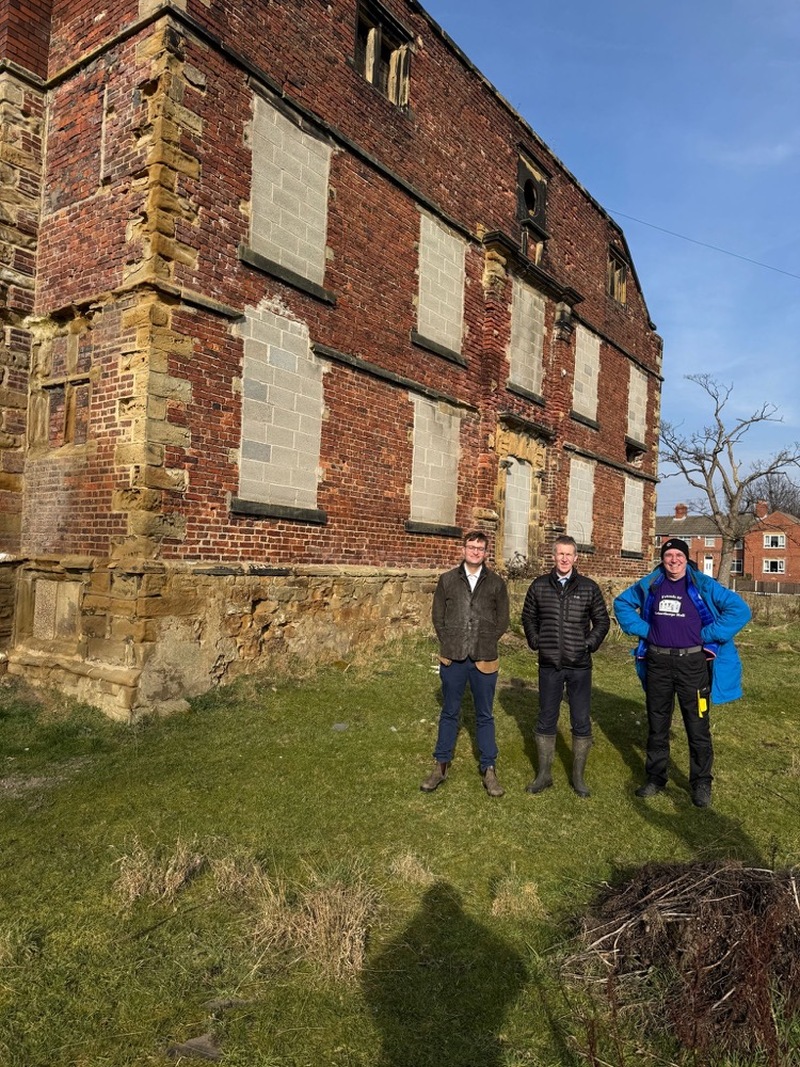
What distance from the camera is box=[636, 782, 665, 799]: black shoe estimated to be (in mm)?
5492

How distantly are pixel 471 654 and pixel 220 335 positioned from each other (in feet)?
16.5

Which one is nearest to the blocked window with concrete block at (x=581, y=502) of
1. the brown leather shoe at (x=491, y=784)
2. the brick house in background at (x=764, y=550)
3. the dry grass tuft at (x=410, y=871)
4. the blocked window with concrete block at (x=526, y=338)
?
the blocked window with concrete block at (x=526, y=338)

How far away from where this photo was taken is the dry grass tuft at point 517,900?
376 cm

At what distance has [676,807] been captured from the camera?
5.30 metres

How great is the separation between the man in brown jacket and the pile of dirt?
213 cm

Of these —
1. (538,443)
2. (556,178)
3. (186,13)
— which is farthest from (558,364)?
(186,13)

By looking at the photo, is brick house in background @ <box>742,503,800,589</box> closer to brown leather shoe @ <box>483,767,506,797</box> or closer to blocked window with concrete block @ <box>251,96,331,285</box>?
blocked window with concrete block @ <box>251,96,331,285</box>

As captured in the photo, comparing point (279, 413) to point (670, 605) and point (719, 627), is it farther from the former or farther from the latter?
point (719, 627)

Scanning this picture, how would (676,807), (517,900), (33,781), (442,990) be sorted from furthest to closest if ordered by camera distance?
(33,781)
(676,807)
(517,900)
(442,990)

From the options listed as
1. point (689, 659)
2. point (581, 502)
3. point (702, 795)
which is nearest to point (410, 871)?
point (702, 795)

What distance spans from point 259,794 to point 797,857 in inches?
146

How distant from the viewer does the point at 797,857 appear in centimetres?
440

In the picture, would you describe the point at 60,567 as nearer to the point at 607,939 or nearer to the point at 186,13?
the point at 186,13

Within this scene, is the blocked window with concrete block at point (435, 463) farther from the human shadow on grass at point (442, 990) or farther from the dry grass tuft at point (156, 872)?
the human shadow on grass at point (442, 990)
